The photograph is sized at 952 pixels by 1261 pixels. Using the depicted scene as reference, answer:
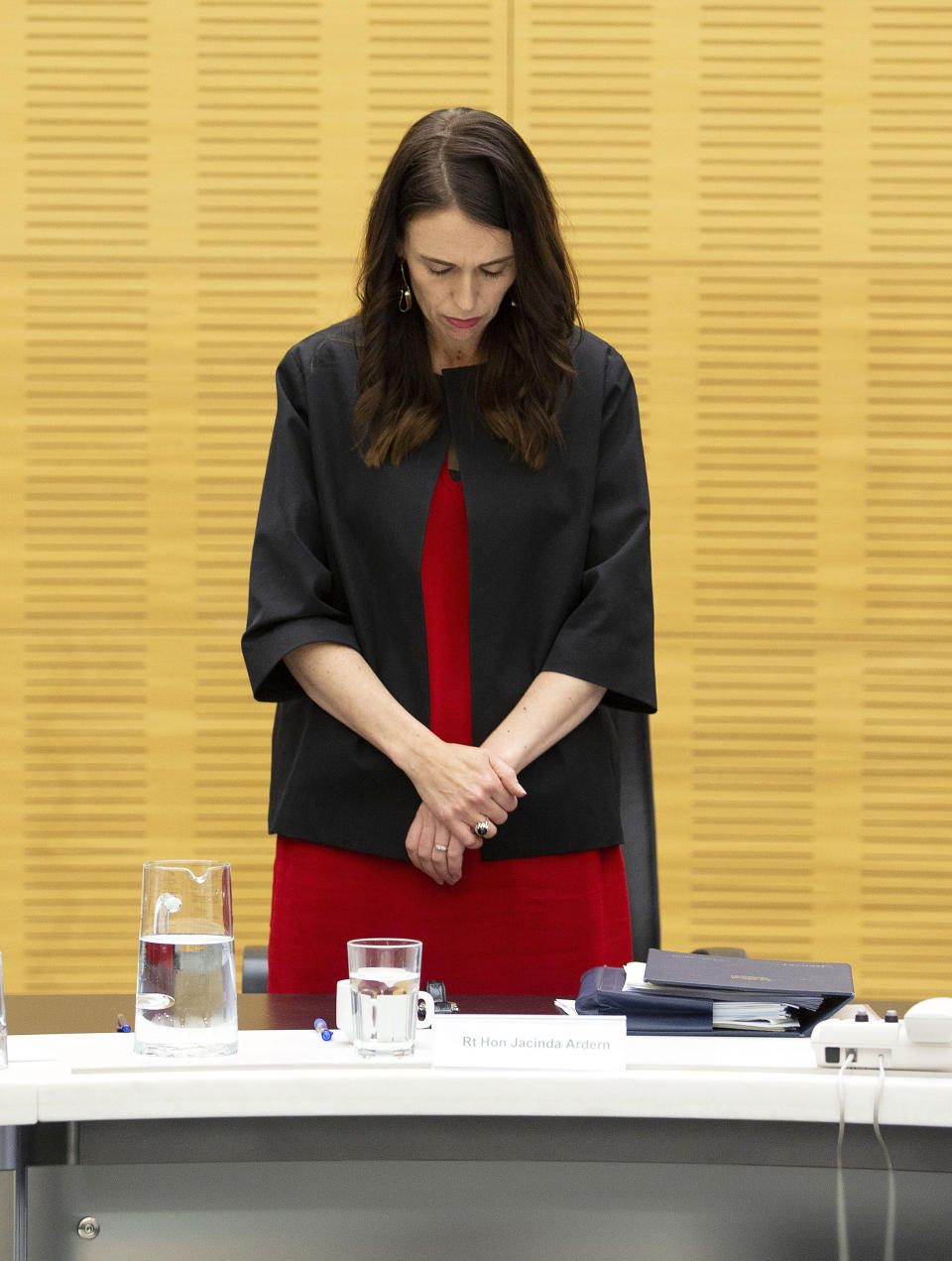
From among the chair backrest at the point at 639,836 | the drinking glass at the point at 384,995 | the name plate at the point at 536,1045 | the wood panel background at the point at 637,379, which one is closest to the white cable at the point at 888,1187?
the name plate at the point at 536,1045

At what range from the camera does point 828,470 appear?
10.9ft

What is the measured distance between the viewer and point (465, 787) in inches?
71.2

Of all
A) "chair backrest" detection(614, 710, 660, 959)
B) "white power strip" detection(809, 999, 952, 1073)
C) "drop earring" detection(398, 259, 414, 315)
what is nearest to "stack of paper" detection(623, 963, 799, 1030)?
"white power strip" detection(809, 999, 952, 1073)

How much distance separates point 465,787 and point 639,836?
43 centimetres

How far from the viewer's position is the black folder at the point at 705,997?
1.43 meters

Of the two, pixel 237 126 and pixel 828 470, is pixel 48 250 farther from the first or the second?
pixel 828 470

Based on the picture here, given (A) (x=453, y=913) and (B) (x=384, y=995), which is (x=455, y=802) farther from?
(B) (x=384, y=995)

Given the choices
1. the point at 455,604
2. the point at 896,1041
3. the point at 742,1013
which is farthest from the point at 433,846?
the point at 896,1041

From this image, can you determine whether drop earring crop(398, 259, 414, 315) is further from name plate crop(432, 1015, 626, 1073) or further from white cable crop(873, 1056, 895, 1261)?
white cable crop(873, 1056, 895, 1261)

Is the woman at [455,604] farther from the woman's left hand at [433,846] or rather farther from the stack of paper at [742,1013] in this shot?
the stack of paper at [742,1013]

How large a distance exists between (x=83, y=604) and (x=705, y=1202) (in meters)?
2.42

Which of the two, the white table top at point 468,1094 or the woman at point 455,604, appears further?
the woman at point 455,604

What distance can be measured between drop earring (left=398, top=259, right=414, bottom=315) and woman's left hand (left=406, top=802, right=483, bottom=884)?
652 millimetres

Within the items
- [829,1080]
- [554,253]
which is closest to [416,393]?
[554,253]
